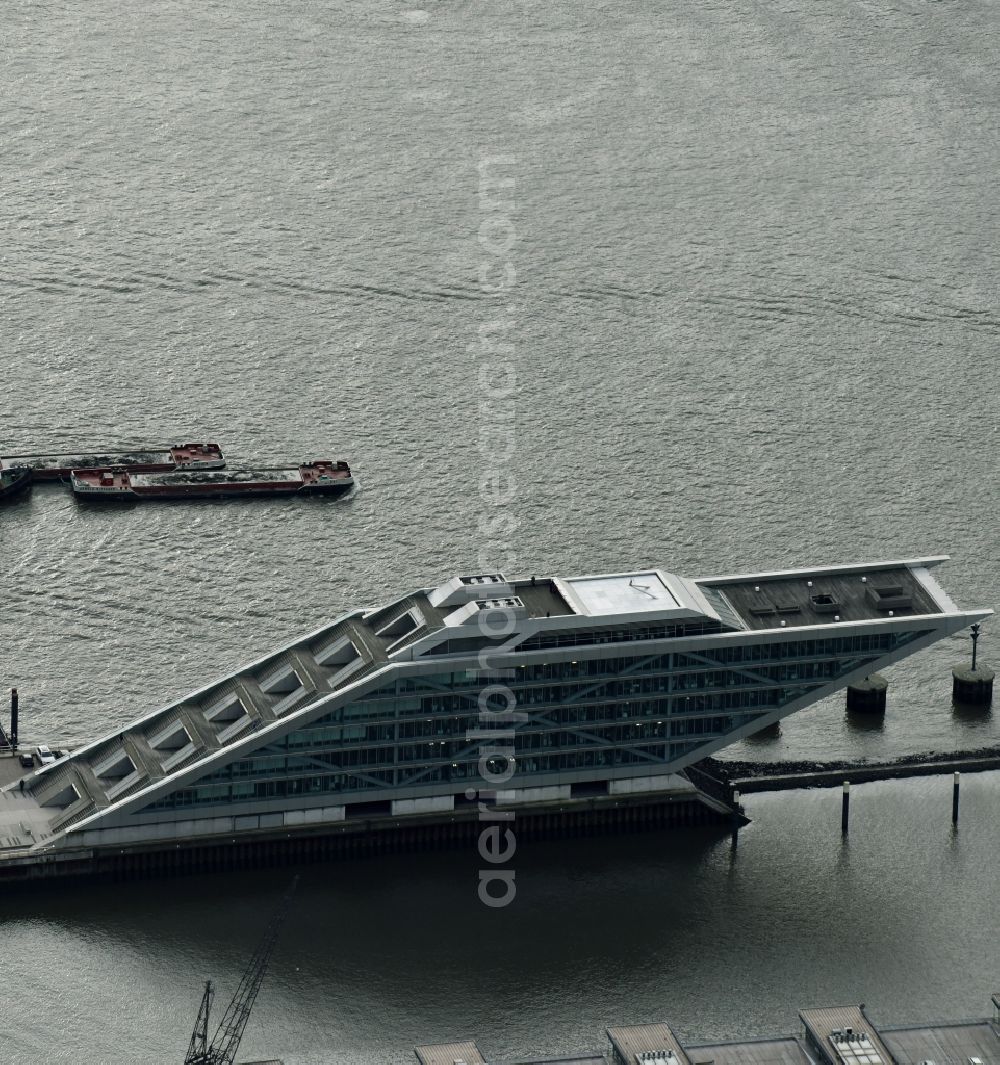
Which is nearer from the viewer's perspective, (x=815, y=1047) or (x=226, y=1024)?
(x=815, y=1047)

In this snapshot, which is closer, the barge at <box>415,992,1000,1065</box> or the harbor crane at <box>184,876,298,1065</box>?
the barge at <box>415,992,1000,1065</box>

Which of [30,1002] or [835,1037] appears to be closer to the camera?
[835,1037]

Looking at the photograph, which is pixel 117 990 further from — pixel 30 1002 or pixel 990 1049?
pixel 990 1049

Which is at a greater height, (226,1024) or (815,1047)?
(815,1047)

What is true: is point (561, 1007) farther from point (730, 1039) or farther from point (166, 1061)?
→ point (166, 1061)

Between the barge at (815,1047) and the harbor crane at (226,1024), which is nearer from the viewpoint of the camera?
the barge at (815,1047)

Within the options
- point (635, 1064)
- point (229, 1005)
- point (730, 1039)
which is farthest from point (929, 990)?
point (229, 1005)

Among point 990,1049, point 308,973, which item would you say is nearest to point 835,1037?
point 990,1049
